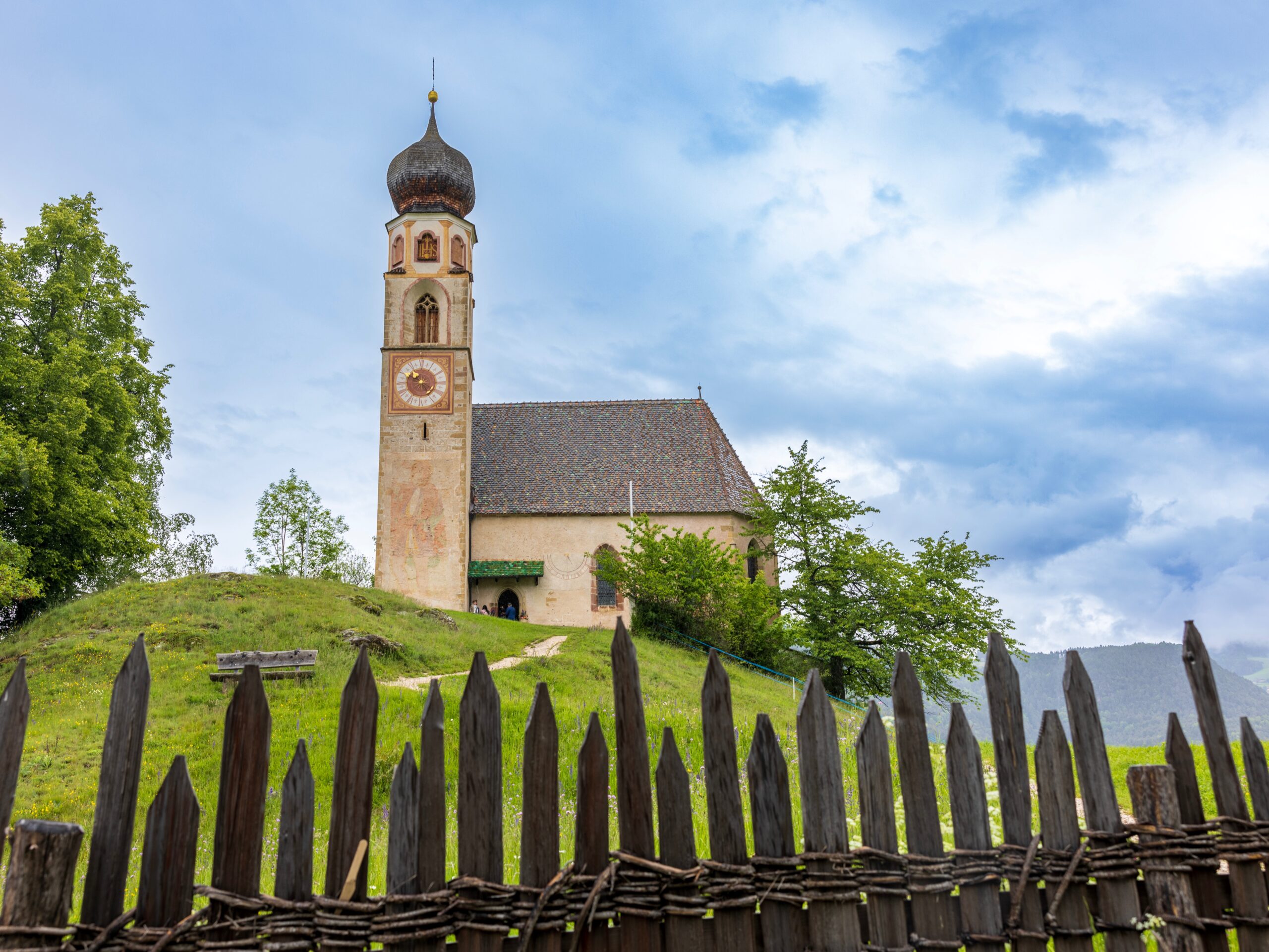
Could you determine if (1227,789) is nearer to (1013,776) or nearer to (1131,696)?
(1013,776)

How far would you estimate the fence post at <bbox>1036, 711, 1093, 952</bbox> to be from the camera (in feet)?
8.64

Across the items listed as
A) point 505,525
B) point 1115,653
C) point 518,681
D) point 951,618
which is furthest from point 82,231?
point 1115,653

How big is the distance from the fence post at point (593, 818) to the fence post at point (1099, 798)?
1.47 m

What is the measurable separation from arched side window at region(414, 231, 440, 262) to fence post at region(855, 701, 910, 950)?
36.2 metres

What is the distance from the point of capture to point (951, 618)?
2855 cm

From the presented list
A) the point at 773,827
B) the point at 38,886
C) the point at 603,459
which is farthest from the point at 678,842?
the point at 603,459

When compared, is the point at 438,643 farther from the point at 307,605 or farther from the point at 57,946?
the point at 57,946

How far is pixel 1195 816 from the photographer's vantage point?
2.75 metres

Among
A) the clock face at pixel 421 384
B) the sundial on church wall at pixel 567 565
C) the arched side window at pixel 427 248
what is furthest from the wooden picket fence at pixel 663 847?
the arched side window at pixel 427 248

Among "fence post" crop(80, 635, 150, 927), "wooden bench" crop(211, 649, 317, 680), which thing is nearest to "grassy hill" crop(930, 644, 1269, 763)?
"fence post" crop(80, 635, 150, 927)

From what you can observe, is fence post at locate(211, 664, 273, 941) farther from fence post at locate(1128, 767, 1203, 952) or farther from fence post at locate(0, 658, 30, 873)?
fence post at locate(1128, 767, 1203, 952)

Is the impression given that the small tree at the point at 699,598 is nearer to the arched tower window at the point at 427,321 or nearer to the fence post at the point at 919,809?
the arched tower window at the point at 427,321

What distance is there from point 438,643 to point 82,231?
58.6 ft

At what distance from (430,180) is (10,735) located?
37.6m
